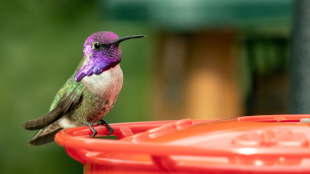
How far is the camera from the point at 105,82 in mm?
1682

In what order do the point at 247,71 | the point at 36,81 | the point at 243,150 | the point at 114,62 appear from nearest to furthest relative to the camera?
the point at 243,150
the point at 114,62
the point at 247,71
the point at 36,81

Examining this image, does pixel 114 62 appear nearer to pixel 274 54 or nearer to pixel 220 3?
pixel 220 3

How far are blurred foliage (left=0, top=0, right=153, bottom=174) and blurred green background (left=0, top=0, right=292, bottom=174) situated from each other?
1 centimetres

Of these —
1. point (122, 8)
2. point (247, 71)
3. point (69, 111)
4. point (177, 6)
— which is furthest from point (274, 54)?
point (69, 111)

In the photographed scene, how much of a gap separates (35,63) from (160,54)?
2.12 meters

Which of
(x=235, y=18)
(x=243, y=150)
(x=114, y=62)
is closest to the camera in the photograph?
(x=243, y=150)

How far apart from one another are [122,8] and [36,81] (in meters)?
2.57

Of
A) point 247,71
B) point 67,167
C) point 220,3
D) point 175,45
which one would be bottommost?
point 67,167

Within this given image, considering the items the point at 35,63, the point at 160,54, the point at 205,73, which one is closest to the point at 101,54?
the point at 205,73

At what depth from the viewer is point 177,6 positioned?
4371 millimetres

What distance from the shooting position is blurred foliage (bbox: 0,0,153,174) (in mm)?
6090

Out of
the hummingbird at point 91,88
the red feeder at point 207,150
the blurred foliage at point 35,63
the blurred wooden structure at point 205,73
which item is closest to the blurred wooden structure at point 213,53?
the blurred wooden structure at point 205,73

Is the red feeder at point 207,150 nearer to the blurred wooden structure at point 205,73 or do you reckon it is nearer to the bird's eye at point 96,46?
the bird's eye at point 96,46

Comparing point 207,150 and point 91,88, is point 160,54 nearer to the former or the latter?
point 91,88
